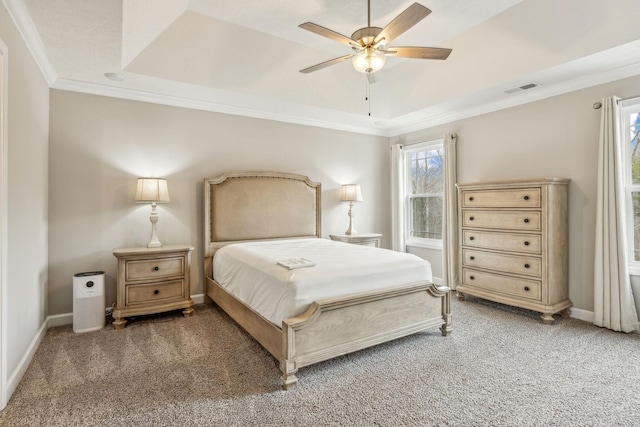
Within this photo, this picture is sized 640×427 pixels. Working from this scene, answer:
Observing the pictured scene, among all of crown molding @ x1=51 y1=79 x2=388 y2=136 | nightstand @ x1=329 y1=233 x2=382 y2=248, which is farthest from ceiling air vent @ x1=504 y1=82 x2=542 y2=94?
nightstand @ x1=329 y1=233 x2=382 y2=248

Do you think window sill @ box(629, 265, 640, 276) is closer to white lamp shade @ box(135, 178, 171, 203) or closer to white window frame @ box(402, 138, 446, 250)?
white window frame @ box(402, 138, 446, 250)

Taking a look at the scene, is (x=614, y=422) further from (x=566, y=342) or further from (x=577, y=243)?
(x=577, y=243)

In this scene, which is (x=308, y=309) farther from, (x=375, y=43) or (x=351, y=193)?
(x=351, y=193)

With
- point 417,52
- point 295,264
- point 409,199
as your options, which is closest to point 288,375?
point 295,264

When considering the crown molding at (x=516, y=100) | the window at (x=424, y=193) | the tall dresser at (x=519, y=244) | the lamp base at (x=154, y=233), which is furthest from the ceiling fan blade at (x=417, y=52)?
the lamp base at (x=154, y=233)

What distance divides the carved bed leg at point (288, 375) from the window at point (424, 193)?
11.4 ft

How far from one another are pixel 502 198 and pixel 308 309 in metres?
2.65

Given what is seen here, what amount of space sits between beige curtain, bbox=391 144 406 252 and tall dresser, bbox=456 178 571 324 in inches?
58.5

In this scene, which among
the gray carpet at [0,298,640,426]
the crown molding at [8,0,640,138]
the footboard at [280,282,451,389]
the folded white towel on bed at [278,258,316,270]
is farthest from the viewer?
the crown molding at [8,0,640,138]

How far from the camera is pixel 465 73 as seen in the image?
373 cm

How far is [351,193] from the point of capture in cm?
500

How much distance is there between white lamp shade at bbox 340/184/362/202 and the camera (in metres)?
4.99

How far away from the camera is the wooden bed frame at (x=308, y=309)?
88.9 inches

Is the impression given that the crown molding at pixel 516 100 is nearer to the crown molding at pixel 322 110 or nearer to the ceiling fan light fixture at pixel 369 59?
the crown molding at pixel 322 110
